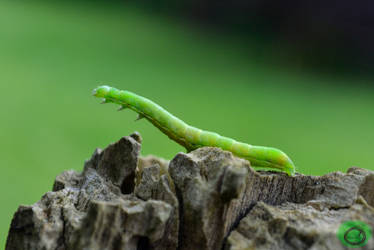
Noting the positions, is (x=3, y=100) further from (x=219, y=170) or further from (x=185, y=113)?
(x=219, y=170)

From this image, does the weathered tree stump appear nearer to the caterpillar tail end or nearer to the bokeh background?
the caterpillar tail end

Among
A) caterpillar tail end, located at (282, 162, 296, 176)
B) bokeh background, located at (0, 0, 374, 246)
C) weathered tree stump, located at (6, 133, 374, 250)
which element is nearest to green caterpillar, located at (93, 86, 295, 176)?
caterpillar tail end, located at (282, 162, 296, 176)

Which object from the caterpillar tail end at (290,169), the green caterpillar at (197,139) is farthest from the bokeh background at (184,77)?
the caterpillar tail end at (290,169)

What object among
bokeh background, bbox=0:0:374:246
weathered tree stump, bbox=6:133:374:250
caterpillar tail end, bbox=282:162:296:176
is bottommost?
Result: weathered tree stump, bbox=6:133:374:250

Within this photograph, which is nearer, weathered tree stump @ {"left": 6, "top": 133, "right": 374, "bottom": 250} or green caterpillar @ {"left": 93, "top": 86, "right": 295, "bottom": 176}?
weathered tree stump @ {"left": 6, "top": 133, "right": 374, "bottom": 250}

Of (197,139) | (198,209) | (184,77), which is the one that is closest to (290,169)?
(197,139)

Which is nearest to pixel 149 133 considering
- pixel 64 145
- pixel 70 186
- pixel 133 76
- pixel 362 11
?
pixel 64 145
